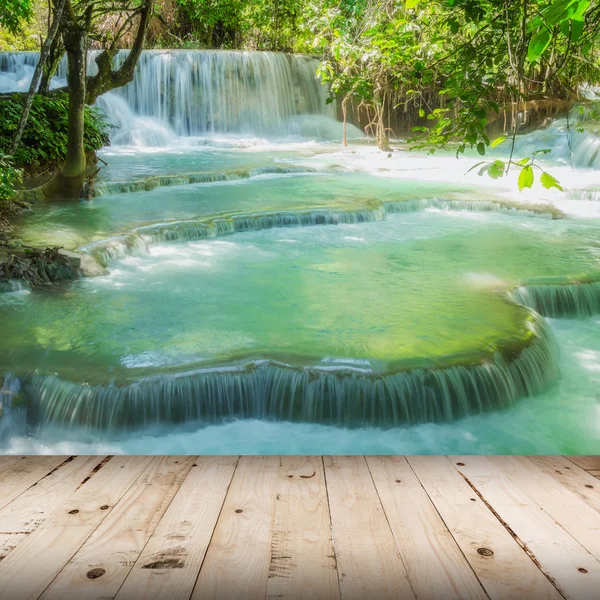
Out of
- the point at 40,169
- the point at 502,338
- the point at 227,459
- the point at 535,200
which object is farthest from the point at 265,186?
the point at 227,459

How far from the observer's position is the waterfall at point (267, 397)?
346 centimetres

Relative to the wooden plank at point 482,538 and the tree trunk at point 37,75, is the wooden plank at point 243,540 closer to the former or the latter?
the wooden plank at point 482,538

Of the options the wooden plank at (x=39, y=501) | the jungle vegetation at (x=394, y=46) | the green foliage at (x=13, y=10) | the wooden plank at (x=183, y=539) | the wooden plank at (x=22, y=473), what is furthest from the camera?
the green foliage at (x=13, y=10)

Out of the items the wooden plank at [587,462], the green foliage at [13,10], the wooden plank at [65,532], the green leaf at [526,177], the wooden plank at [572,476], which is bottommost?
the wooden plank at [587,462]

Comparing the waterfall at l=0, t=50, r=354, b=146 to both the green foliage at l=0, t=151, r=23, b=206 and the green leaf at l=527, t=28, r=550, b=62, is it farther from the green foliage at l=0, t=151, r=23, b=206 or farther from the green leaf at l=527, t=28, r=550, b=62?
the green leaf at l=527, t=28, r=550, b=62

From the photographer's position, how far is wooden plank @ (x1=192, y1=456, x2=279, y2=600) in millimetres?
1432

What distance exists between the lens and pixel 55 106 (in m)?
8.59

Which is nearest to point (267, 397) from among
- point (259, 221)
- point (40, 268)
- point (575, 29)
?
point (40, 268)

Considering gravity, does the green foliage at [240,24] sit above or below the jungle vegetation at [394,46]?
above

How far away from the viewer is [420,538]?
165cm

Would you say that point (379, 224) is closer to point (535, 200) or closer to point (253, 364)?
point (535, 200)

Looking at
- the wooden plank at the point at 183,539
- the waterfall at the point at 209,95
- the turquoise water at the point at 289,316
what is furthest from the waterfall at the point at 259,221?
the waterfall at the point at 209,95

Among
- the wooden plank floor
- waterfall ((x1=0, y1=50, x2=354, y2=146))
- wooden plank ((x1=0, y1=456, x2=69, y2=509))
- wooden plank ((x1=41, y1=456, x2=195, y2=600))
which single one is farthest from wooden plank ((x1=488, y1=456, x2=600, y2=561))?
waterfall ((x1=0, y1=50, x2=354, y2=146))

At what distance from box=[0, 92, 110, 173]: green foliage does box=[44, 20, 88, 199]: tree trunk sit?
564 mm
